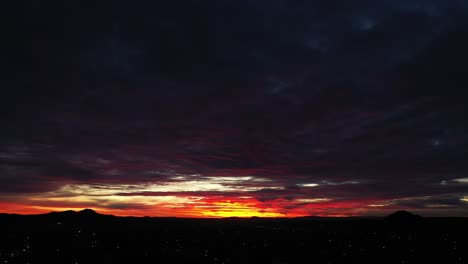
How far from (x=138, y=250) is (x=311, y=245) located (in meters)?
75.9

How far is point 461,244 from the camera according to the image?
474 feet

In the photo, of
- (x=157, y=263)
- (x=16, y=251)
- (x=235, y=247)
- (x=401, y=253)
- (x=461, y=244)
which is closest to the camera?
(x=157, y=263)

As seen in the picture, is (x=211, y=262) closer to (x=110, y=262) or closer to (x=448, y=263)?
(x=110, y=262)

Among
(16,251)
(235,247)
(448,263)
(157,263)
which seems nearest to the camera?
(448,263)

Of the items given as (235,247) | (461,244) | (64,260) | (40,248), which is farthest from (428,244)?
(40,248)

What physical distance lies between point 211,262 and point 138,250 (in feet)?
119

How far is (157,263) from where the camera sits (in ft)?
369

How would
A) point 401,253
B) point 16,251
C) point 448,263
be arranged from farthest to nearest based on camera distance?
point 401,253 < point 16,251 < point 448,263

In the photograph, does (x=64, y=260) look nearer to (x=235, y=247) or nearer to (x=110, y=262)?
(x=110, y=262)

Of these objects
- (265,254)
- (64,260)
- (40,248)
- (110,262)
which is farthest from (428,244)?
(40,248)

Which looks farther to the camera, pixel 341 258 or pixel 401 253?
pixel 401 253

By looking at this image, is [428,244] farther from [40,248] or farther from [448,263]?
[40,248]

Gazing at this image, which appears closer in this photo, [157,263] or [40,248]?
[157,263]

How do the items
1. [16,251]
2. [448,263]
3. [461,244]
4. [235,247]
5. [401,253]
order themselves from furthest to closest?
[235,247], [461,244], [401,253], [16,251], [448,263]
